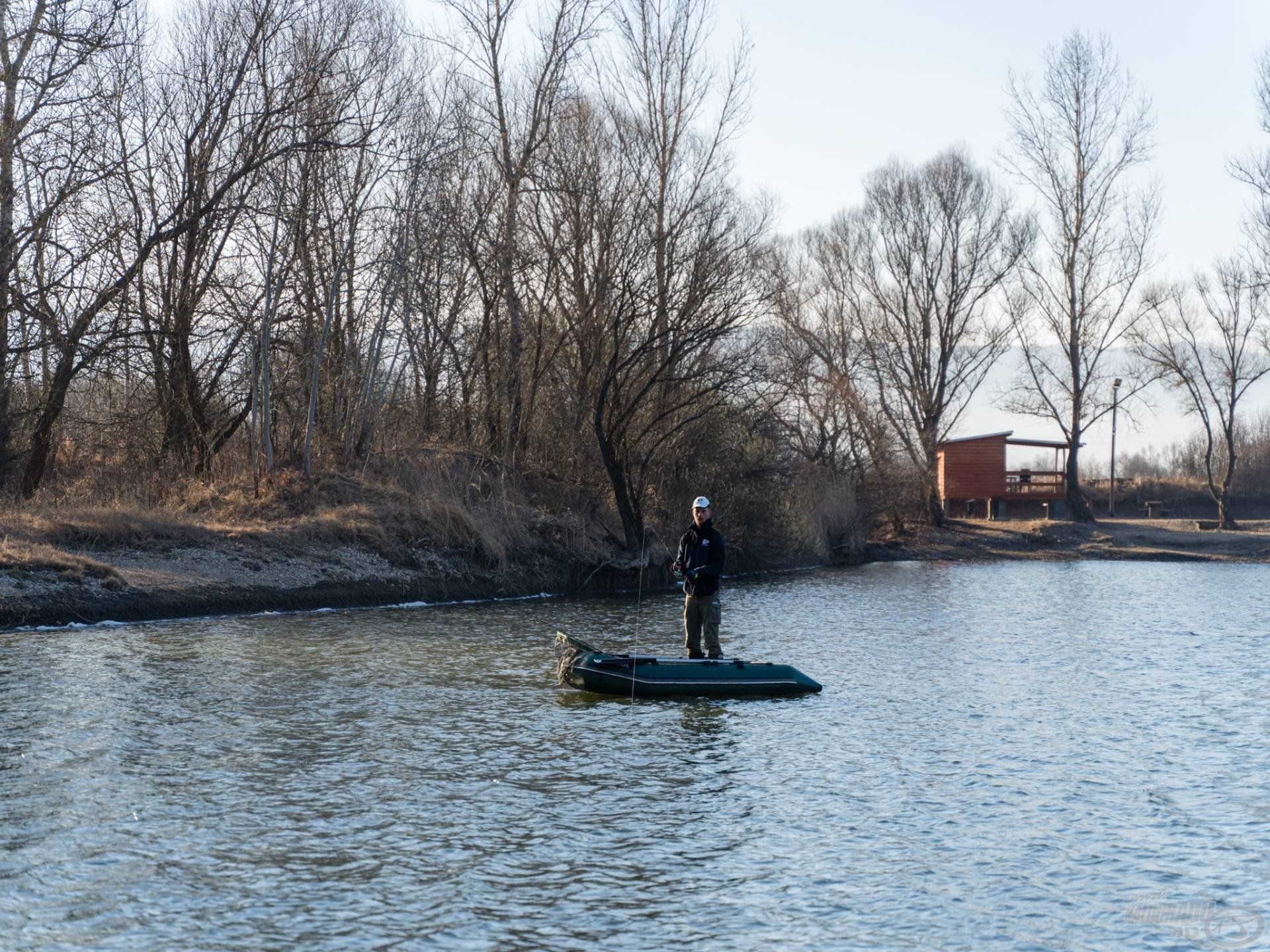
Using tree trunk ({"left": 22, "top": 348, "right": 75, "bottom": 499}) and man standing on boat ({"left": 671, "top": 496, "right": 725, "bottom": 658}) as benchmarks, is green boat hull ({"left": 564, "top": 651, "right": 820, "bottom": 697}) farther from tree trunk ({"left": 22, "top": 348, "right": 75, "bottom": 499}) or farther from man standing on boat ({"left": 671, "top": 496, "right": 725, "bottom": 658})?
tree trunk ({"left": 22, "top": 348, "right": 75, "bottom": 499})

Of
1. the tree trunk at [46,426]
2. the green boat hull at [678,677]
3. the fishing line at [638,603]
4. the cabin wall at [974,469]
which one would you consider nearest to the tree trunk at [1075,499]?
the cabin wall at [974,469]

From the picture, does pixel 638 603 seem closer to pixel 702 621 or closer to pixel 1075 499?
pixel 702 621

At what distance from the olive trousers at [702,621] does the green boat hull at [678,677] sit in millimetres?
834

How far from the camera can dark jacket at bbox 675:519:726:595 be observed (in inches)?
594

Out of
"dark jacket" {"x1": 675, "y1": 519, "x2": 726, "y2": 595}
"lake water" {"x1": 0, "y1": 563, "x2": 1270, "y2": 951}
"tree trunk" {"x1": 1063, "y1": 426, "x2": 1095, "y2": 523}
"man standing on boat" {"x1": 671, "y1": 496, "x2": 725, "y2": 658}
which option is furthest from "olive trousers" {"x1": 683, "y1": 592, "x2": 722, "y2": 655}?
"tree trunk" {"x1": 1063, "y1": 426, "x2": 1095, "y2": 523}

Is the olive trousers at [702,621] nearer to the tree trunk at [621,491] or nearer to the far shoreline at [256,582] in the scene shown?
the far shoreline at [256,582]

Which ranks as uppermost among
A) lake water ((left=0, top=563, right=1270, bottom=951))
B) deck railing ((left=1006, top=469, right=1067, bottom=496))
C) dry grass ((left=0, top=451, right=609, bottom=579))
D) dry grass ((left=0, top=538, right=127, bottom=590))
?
deck railing ((left=1006, top=469, right=1067, bottom=496))

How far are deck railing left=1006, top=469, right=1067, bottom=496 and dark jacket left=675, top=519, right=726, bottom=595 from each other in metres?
45.6

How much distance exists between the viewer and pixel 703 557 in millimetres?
15062

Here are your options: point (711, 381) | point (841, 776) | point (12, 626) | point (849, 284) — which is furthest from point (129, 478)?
point (849, 284)

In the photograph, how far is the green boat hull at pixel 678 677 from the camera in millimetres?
14352

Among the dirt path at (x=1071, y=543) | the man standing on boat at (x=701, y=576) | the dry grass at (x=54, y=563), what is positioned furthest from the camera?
the dirt path at (x=1071, y=543)

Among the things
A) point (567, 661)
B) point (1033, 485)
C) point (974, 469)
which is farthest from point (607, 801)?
point (1033, 485)

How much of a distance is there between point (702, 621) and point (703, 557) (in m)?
0.97
